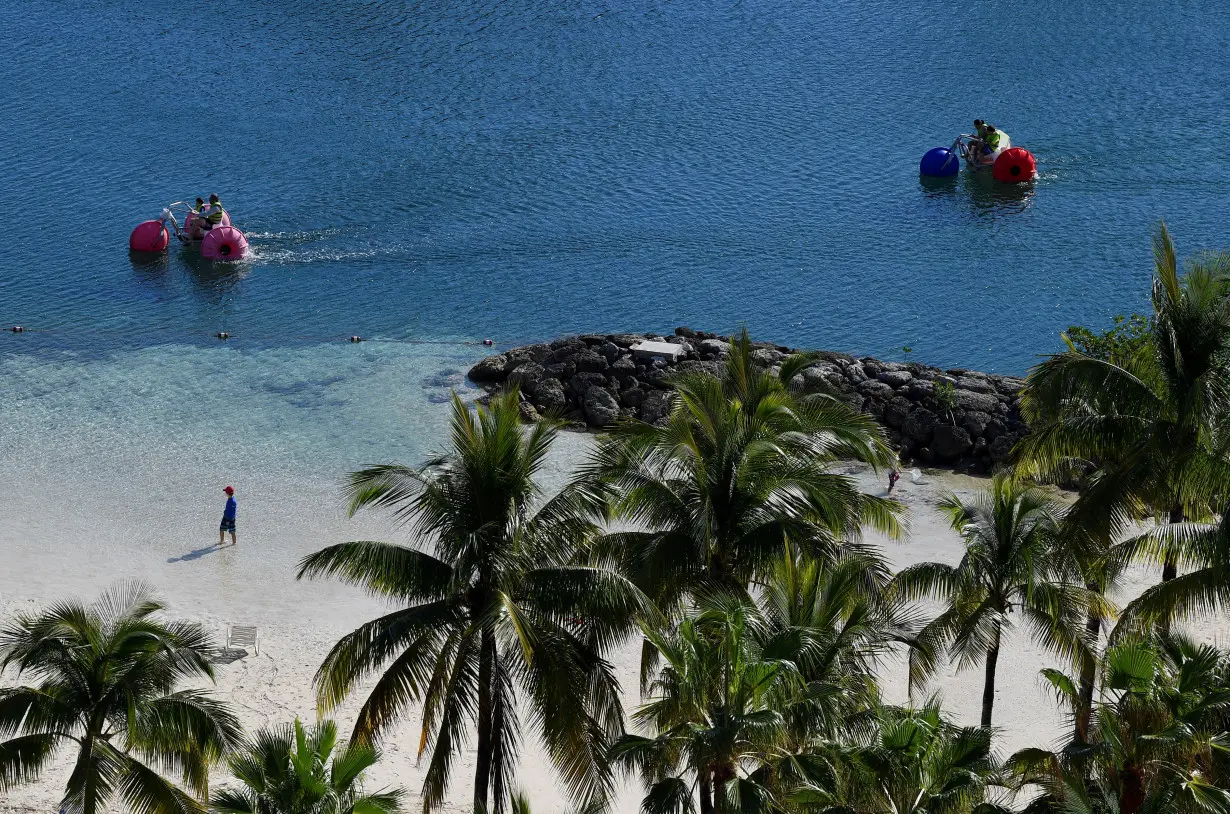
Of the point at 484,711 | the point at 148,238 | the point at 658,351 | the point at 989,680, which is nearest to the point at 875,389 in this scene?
the point at 658,351

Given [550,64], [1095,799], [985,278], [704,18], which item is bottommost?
[1095,799]

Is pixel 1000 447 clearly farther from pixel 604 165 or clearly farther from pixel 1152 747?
pixel 604 165

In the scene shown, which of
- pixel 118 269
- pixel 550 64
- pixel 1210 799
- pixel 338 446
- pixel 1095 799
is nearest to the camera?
pixel 1210 799

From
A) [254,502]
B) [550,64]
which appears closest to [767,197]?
[550,64]

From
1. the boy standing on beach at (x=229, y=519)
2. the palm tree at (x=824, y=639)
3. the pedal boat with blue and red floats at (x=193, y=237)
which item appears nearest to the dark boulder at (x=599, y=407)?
the boy standing on beach at (x=229, y=519)

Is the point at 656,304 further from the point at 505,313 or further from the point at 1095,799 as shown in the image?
the point at 1095,799

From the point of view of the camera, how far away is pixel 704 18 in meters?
72.8

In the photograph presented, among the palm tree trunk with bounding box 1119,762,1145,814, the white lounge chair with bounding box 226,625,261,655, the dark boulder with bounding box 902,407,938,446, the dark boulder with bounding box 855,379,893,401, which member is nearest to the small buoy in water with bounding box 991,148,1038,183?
the dark boulder with bounding box 855,379,893,401

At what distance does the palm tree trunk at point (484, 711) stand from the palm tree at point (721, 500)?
2732 millimetres

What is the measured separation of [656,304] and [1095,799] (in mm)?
30884

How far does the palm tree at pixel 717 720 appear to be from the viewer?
16516 mm

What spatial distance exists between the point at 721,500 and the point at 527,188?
1434 inches

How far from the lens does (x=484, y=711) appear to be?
18.7 m

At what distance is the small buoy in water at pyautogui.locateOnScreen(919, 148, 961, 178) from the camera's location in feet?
181
